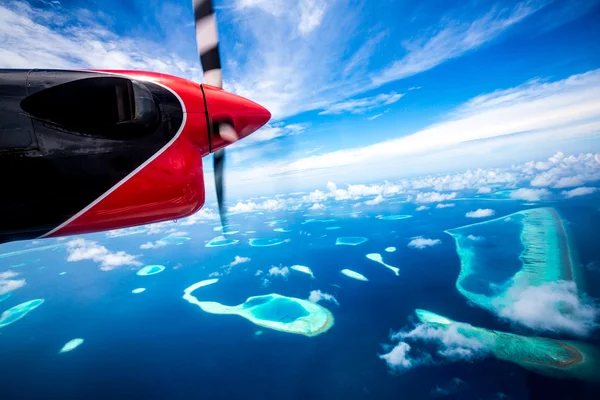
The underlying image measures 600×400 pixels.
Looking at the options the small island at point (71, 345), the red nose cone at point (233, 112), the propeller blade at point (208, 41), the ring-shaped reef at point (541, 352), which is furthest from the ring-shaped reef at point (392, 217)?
the propeller blade at point (208, 41)

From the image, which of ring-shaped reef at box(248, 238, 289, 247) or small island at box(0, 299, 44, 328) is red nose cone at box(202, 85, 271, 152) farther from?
small island at box(0, 299, 44, 328)

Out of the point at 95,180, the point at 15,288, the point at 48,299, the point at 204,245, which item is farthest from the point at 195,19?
the point at 15,288

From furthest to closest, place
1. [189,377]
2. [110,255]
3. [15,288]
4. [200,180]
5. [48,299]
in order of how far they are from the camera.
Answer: [110,255], [15,288], [48,299], [189,377], [200,180]

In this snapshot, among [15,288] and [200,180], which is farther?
[15,288]

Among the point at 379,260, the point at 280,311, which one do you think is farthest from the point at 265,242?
the point at 379,260

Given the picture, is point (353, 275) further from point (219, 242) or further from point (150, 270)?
point (150, 270)

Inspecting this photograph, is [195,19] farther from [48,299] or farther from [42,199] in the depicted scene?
[48,299]
